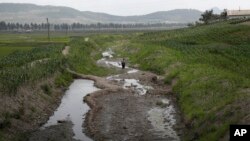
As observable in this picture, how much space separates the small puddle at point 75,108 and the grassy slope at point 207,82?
7920 mm

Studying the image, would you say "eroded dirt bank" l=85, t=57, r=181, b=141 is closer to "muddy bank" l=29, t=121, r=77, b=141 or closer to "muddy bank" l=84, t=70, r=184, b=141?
"muddy bank" l=84, t=70, r=184, b=141

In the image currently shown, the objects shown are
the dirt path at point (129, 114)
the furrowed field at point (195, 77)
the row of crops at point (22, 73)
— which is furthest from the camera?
the row of crops at point (22, 73)

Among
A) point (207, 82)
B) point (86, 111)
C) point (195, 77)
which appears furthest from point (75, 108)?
point (195, 77)

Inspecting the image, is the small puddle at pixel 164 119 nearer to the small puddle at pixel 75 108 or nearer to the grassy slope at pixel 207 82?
the grassy slope at pixel 207 82

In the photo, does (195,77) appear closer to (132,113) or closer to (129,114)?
(132,113)

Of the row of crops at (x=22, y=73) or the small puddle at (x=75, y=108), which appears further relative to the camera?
the row of crops at (x=22, y=73)

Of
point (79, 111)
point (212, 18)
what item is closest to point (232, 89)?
point (79, 111)

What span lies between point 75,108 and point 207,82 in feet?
38.7

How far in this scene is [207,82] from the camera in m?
32.5

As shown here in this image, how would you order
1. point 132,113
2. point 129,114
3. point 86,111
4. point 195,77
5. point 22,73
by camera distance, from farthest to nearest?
point 195,77, point 22,73, point 86,111, point 132,113, point 129,114

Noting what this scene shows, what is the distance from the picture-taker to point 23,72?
1409 inches

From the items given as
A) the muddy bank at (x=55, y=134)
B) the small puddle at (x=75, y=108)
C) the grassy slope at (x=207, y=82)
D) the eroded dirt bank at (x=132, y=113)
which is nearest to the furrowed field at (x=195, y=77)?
the grassy slope at (x=207, y=82)

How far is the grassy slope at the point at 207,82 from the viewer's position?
22469mm

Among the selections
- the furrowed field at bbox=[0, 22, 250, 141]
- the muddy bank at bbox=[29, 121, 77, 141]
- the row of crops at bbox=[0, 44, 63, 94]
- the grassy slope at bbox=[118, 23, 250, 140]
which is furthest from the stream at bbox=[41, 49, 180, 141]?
the row of crops at bbox=[0, 44, 63, 94]
